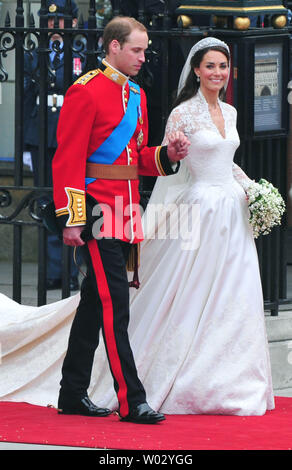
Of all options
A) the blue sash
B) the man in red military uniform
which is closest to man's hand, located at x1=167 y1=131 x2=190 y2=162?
the man in red military uniform

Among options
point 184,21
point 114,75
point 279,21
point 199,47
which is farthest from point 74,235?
point 279,21

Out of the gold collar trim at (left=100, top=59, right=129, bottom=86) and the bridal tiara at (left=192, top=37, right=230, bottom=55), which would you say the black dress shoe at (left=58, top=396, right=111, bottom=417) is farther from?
the bridal tiara at (left=192, top=37, right=230, bottom=55)

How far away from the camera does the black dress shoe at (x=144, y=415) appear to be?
6.48 meters

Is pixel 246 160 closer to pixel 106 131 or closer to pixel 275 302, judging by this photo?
pixel 275 302

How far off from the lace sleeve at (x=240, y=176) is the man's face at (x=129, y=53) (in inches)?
36.1

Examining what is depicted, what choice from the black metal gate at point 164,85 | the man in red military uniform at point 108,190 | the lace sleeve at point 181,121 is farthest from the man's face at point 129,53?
the black metal gate at point 164,85

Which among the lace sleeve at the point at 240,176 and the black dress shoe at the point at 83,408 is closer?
the black dress shoe at the point at 83,408

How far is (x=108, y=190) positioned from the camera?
21.9ft

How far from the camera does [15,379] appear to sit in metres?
7.54

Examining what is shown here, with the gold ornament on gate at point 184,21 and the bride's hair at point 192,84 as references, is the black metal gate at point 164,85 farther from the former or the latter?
the bride's hair at point 192,84

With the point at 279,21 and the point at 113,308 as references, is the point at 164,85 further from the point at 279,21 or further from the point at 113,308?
the point at 113,308

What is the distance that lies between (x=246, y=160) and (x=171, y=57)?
0.69 meters

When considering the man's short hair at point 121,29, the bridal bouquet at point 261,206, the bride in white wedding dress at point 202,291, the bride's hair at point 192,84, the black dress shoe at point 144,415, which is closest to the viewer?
the black dress shoe at point 144,415

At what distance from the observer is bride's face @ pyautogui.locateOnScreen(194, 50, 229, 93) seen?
23.4 ft
